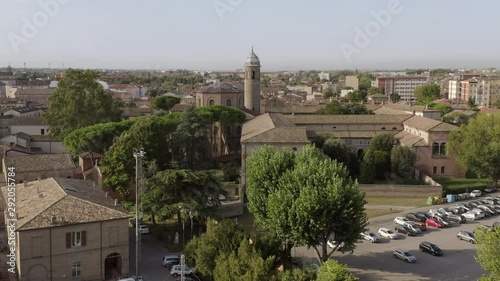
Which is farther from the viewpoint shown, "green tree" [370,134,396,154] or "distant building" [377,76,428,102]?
"distant building" [377,76,428,102]

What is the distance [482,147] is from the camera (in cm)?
4962

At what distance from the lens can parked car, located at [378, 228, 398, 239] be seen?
123 ft

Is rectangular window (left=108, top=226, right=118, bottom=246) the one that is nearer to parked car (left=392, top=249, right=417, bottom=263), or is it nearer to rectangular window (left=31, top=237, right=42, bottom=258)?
rectangular window (left=31, top=237, right=42, bottom=258)

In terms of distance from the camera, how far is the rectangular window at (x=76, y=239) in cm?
2866

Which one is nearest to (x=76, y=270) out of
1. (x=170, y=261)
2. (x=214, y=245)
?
(x=170, y=261)

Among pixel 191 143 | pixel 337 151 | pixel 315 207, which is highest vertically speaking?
pixel 191 143

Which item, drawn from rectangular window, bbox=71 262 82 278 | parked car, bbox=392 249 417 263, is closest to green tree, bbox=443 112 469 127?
parked car, bbox=392 249 417 263

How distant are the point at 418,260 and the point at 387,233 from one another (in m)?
4.92

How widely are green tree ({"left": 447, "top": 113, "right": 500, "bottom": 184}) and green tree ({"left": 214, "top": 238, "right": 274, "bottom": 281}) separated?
3156 cm

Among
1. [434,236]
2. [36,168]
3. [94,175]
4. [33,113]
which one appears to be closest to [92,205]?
[36,168]

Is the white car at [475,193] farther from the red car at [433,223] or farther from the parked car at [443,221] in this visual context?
the red car at [433,223]

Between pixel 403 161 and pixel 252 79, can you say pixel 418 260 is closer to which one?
pixel 403 161

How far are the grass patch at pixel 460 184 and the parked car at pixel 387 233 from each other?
13.9 meters

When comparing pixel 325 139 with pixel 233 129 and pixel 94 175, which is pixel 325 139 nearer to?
pixel 233 129
